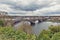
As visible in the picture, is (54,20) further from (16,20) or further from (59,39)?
(59,39)

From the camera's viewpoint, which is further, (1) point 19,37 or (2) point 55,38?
(1) point 19,37

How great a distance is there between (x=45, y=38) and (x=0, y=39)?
1.20 m

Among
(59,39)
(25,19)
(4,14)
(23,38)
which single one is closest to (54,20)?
(25,19)

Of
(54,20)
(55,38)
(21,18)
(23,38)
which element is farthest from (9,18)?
(55,38)

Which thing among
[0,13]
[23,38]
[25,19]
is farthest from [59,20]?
[23,38]

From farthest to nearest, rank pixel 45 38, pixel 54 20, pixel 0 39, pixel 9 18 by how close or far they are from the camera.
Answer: pixel 9 18 < pixel 54 20 < pixel 45 38 < pixel 0 39

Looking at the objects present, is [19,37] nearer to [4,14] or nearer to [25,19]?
[25,19]

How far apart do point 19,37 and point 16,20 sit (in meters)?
9.59

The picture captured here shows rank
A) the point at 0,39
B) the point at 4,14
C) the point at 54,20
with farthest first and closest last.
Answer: the point at 4,14 < the point at 54,20 < the point at 0,39

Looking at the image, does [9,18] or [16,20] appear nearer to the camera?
[16,20]

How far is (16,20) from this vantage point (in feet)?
48.4

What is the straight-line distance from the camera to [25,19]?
1505cm

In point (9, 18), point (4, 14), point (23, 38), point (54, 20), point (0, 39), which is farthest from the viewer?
point (4, 14)

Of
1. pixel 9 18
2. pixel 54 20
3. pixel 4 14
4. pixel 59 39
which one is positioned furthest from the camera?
pixel 4 14
